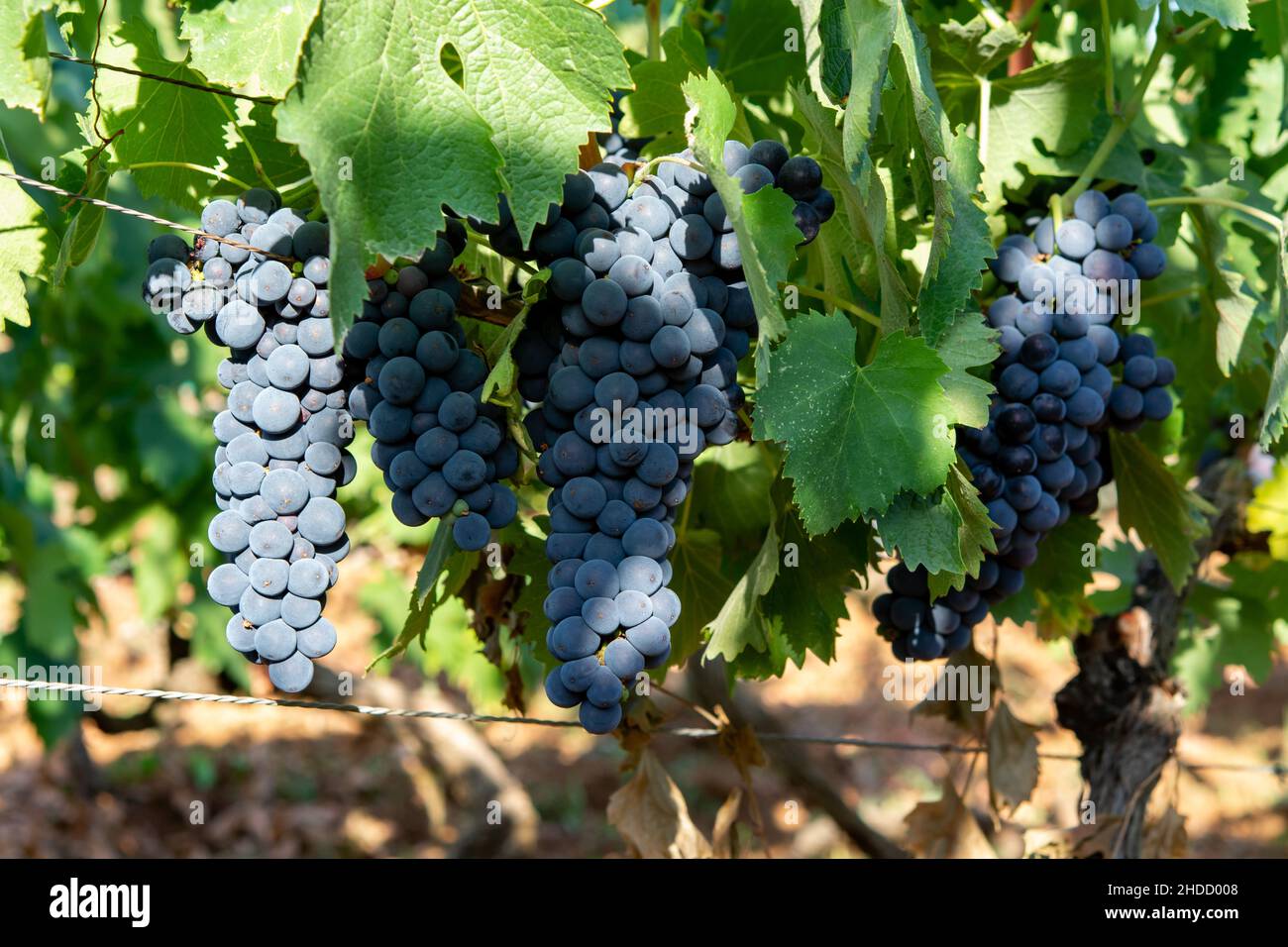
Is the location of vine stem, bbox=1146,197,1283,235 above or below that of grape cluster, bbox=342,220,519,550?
above

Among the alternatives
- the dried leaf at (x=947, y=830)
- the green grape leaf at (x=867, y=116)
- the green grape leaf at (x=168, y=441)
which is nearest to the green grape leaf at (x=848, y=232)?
the green grape leaf at (x=867, y=116)

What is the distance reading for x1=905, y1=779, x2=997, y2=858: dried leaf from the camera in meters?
1.89

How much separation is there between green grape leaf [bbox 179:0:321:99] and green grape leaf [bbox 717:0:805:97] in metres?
0.59

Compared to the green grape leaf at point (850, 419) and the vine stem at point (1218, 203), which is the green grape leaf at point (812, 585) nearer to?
the green grape leaf at point (850, 419)

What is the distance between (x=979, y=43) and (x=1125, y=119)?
203 mm

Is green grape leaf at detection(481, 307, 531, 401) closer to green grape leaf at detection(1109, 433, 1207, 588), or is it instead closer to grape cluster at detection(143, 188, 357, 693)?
grape cluster at detection(143, 188, 357, 693)

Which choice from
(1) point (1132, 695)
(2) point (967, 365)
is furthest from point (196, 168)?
(1) point (1132, 695)

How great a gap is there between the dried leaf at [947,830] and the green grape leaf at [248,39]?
1.54 metres

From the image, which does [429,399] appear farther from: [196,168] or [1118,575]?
[1118,575]

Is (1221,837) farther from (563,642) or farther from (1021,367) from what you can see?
(563,642)

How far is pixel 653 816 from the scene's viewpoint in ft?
5.63

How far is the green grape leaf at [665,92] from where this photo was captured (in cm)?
122

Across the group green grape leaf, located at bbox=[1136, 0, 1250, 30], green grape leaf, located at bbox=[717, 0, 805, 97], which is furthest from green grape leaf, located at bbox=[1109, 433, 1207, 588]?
green grape leaf, located at bbox=[717, 0, 805, 97]
